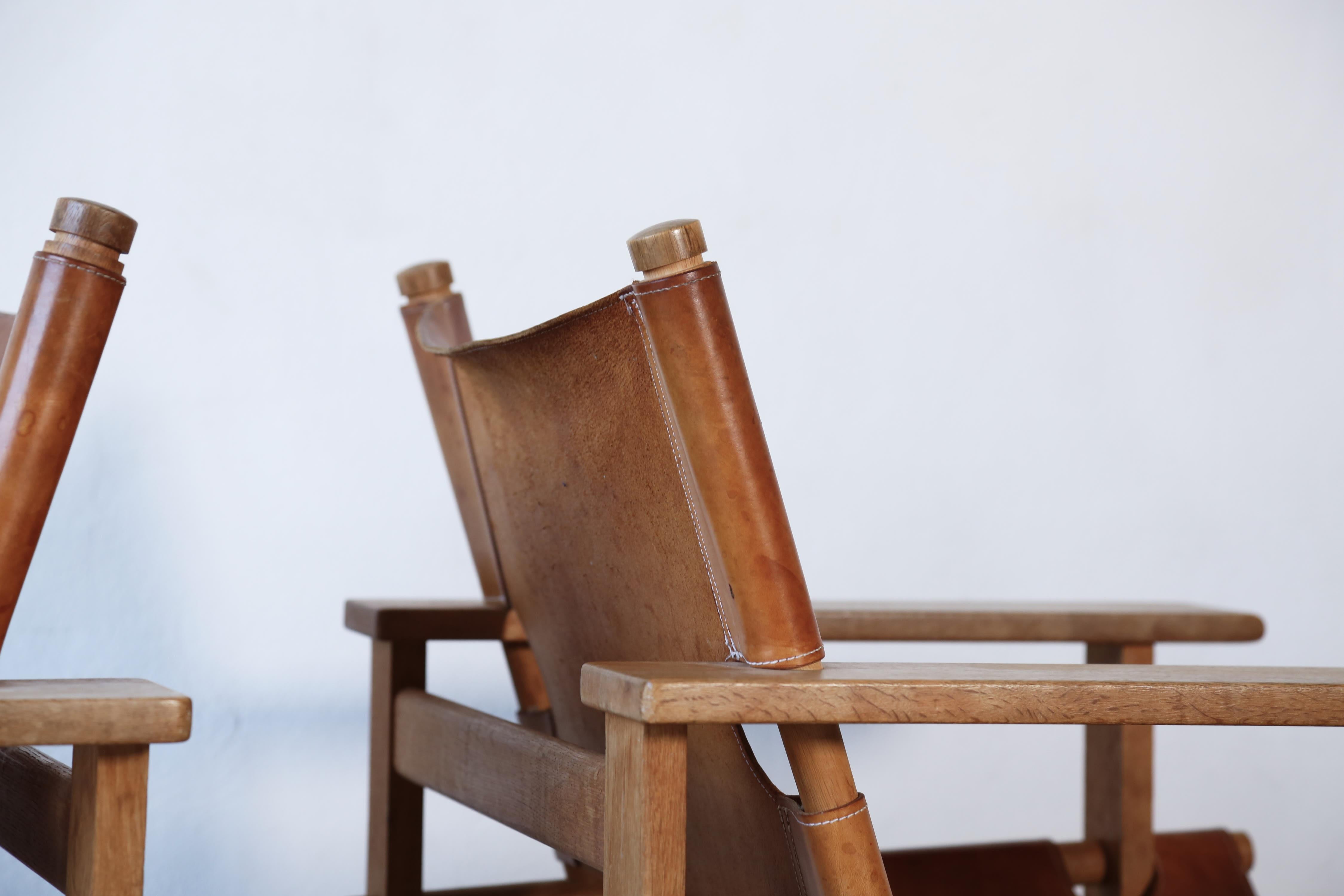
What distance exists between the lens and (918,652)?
2.53m

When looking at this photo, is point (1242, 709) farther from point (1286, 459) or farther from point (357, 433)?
point (1286, 459)

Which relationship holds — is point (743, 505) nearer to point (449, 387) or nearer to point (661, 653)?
point (661, 653)

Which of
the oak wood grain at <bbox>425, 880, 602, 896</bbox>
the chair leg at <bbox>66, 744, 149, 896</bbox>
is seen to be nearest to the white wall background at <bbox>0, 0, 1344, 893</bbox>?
the oak wood grain at <bbox>425, 880, 602, 896</bbox>

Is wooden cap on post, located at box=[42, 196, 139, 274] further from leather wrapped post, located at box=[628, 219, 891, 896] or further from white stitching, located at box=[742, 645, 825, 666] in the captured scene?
white stitching, located at box=[742, 645, 825, 666]

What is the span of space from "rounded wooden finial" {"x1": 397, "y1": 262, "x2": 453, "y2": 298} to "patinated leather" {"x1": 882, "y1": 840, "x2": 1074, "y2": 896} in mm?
801

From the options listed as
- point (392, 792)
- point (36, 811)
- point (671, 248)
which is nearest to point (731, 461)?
point (671, 248)

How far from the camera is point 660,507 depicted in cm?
89

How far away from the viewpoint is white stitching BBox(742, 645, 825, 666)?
0.80 m

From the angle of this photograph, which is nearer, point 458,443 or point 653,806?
point 653,806

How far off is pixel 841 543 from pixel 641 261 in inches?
66.9

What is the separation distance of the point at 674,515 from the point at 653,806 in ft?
0.67

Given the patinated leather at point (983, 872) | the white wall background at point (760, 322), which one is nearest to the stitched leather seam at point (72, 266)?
the patinated leather at point (983, 872)

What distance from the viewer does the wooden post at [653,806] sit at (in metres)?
0.76

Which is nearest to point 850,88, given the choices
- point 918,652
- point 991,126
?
point 991,126
